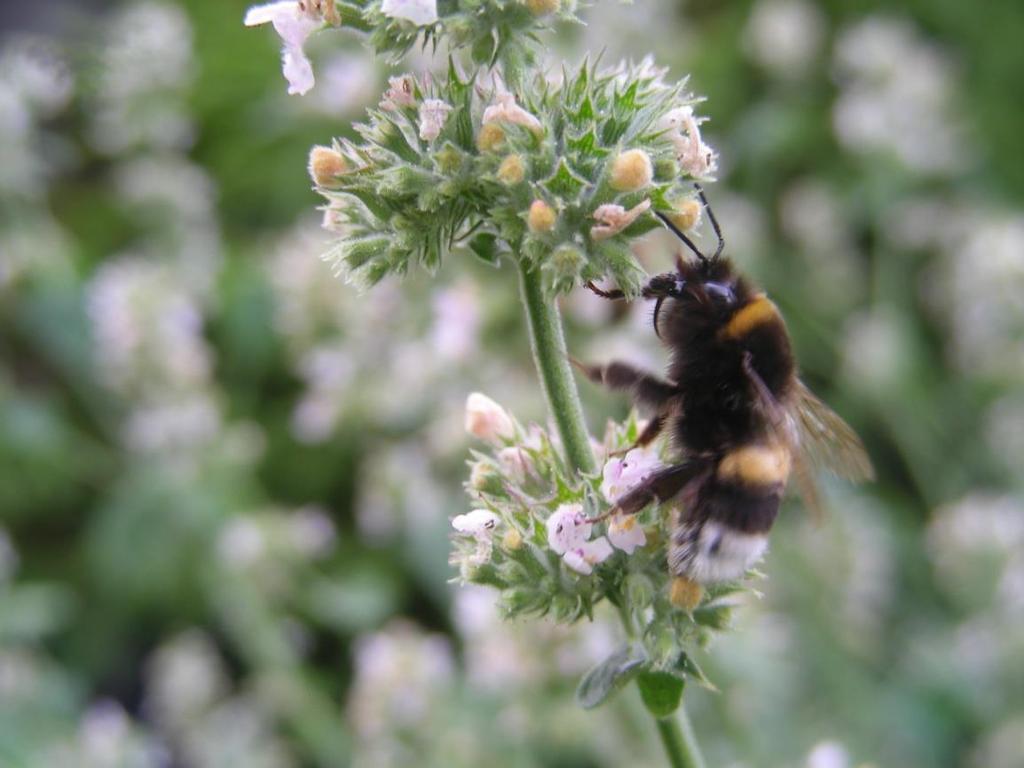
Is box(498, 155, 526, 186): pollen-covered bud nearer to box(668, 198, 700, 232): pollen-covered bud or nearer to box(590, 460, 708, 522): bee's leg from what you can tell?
box(668, 198, 700, 232): pollen-covered bud

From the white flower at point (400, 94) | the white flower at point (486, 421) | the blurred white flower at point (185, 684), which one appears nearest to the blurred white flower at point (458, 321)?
the white flower at point (486, 421)

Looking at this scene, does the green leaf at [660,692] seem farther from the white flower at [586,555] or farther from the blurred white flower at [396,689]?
the blurred white flower at [396,689]

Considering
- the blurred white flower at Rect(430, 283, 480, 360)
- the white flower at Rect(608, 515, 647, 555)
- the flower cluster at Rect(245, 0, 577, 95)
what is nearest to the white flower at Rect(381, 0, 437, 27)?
the flower cluster at Rect(245, 0, 577, 95)

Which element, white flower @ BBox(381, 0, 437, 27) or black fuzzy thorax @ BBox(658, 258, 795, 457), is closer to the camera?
white flower @ BBox(381, 0, 437, 27)

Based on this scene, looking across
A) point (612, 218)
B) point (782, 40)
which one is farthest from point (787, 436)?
point (782, 40)

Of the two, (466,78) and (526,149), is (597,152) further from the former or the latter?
(466,78)

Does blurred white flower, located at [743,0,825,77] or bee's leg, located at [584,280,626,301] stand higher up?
blurred white flower, located at [743,0,825,77]

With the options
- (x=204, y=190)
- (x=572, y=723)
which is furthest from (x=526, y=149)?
(x=204, y=190)
